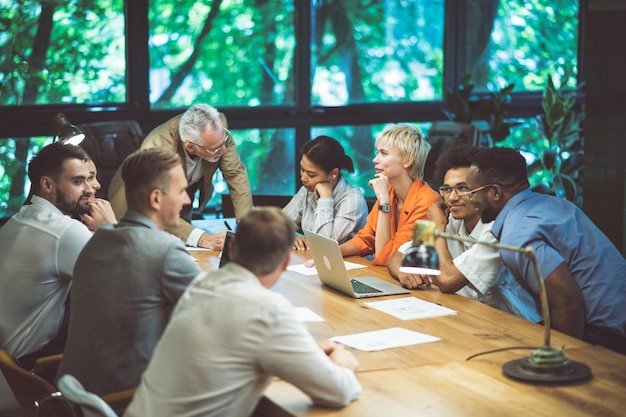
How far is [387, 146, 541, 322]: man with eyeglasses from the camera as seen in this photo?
3.96m

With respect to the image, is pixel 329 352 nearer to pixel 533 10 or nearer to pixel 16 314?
pixel 16 314

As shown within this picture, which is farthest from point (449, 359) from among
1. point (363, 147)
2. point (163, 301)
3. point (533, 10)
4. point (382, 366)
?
point (533, 10)

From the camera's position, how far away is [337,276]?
407 centimetres

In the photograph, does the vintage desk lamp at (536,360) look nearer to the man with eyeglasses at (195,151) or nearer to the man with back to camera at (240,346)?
the man with back to camera at (240,346)

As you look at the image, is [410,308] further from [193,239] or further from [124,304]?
[193,239]

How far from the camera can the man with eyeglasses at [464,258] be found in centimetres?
396

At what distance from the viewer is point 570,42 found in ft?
30.2

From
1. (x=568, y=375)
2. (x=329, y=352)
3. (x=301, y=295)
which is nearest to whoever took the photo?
(x=568, y=375)

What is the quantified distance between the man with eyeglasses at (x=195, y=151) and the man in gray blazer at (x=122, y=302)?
212 cm

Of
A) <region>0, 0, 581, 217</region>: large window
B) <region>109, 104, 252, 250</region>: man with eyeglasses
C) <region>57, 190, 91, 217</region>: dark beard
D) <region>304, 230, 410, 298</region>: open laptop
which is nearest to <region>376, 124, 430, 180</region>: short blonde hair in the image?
<region>304, 230, 410, 298</region>: open laptop

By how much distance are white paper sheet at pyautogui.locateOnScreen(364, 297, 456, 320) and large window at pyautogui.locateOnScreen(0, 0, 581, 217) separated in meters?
4.47

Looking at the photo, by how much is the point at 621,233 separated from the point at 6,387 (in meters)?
3.68

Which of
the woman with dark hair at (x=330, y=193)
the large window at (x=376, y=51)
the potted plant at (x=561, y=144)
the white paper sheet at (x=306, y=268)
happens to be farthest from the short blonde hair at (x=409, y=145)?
the large window at (x=376, y=51)

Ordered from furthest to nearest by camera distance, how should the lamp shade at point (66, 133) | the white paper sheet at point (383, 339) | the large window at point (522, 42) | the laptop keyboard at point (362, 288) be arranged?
the large window at point (522, 42) < the lamp shade at point (66, 133) < the laptop keyboard at point (362, 288) < the white paper sheet at point (383, 339)
